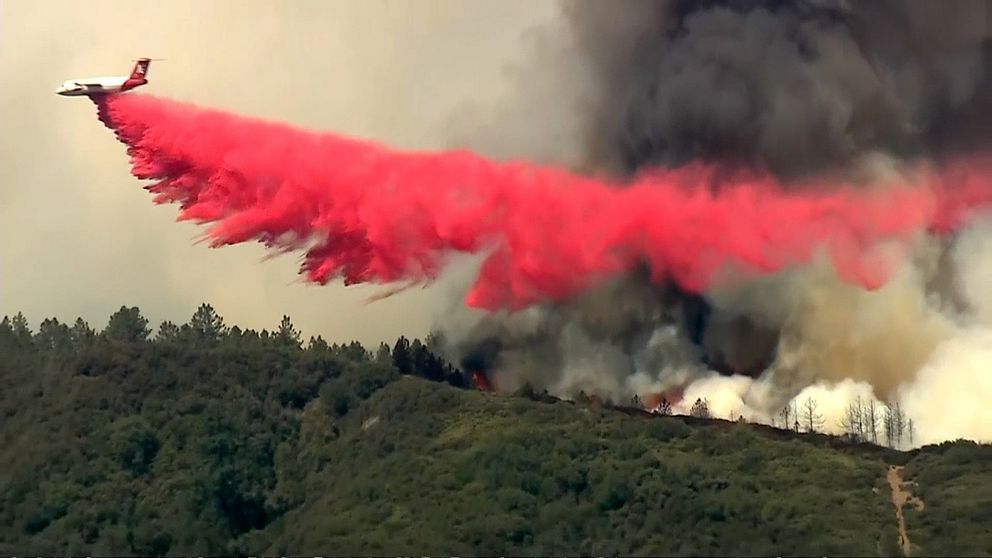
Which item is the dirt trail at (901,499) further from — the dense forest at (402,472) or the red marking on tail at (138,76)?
the red marking on tail at (138,76)

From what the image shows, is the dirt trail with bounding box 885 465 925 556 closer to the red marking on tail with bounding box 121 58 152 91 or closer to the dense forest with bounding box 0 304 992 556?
the dense forest with bounding box 0 304 992 556

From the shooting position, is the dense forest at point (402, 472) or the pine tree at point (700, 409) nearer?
the dense forest at point (402, 472)

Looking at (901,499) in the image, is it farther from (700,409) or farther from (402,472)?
(402,472)

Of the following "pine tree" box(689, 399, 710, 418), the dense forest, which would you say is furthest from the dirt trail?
"pine tree" box(689, 399, 710, 418)

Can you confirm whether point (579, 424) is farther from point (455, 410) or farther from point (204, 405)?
point (204, 405)

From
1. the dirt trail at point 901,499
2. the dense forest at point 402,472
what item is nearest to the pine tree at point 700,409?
the dense forest at point 402,472

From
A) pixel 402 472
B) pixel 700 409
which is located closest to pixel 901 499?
pixel 700 409
